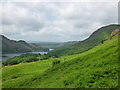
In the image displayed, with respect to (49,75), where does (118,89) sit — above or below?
above

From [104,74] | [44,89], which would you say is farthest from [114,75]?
[44,89]

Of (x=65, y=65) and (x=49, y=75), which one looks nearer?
(x=49, y=75)

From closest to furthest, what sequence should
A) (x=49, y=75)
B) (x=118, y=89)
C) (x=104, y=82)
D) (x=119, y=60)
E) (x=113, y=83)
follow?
(x=118, y=89) → (x=113, y=83) → (x=104, y=82) → (x=119, y=60) → (x=49, y=75)

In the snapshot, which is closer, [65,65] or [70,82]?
[70,82]

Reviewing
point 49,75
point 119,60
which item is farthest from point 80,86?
point 49,75

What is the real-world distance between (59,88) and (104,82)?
802 cm

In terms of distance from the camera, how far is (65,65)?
38906 millimetres

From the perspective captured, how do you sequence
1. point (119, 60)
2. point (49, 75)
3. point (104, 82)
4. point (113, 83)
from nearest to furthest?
point (113, 83) < point (104, 82) < point (119, 60) < point (49, 75)

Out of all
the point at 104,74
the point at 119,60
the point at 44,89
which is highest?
the point at 119,60

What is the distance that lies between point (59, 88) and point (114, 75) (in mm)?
9981

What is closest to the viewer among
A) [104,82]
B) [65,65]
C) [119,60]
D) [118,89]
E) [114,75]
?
[118,89]

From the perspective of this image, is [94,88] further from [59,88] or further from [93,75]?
[59,88]

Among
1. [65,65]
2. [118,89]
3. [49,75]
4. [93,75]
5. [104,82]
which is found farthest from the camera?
[65,65]

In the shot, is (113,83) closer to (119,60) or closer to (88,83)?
(88,83)
